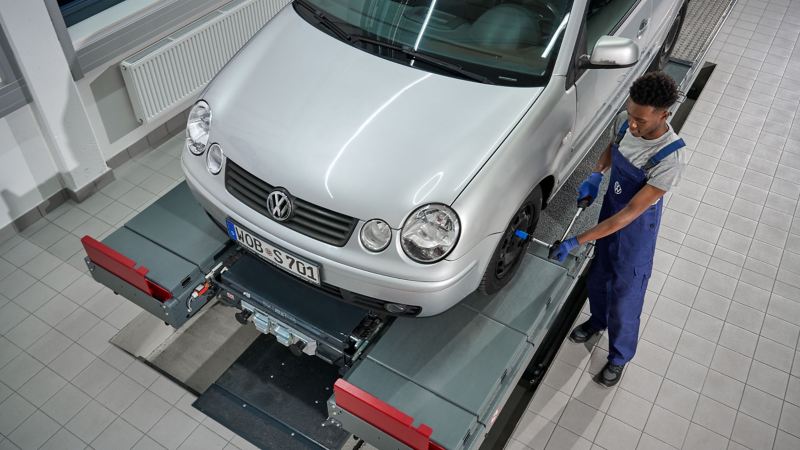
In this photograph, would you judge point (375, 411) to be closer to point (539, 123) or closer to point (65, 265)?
point (539, 123)

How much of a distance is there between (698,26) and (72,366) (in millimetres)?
4496

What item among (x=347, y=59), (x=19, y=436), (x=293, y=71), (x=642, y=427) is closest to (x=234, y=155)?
(x=293, y=71)

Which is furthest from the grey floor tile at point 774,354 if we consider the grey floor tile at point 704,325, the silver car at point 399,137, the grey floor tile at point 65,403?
the grey floor tile at point 65,403

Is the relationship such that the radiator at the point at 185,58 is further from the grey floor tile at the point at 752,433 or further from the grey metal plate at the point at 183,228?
the grey floor tile at the point at 752,433

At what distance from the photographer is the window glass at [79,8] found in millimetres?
4008

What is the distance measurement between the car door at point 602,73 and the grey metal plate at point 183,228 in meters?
1.67

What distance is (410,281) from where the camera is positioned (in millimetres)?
2377

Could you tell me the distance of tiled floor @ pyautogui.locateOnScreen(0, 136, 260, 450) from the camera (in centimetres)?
295

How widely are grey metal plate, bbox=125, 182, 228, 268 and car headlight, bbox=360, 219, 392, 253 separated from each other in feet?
2.53

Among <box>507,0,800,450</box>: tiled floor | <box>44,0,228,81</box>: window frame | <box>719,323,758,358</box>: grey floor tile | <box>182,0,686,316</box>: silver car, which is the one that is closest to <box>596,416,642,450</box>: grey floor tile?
<box>507,0,800,450</box>: tiled floor

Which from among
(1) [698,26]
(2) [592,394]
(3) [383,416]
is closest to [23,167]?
(3) [383,416]

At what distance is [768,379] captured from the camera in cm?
329

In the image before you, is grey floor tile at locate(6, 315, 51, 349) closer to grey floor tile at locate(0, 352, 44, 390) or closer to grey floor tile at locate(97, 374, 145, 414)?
grey floor tile at locate(0, 352, 44, 390)

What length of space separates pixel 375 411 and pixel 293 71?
1.41m
